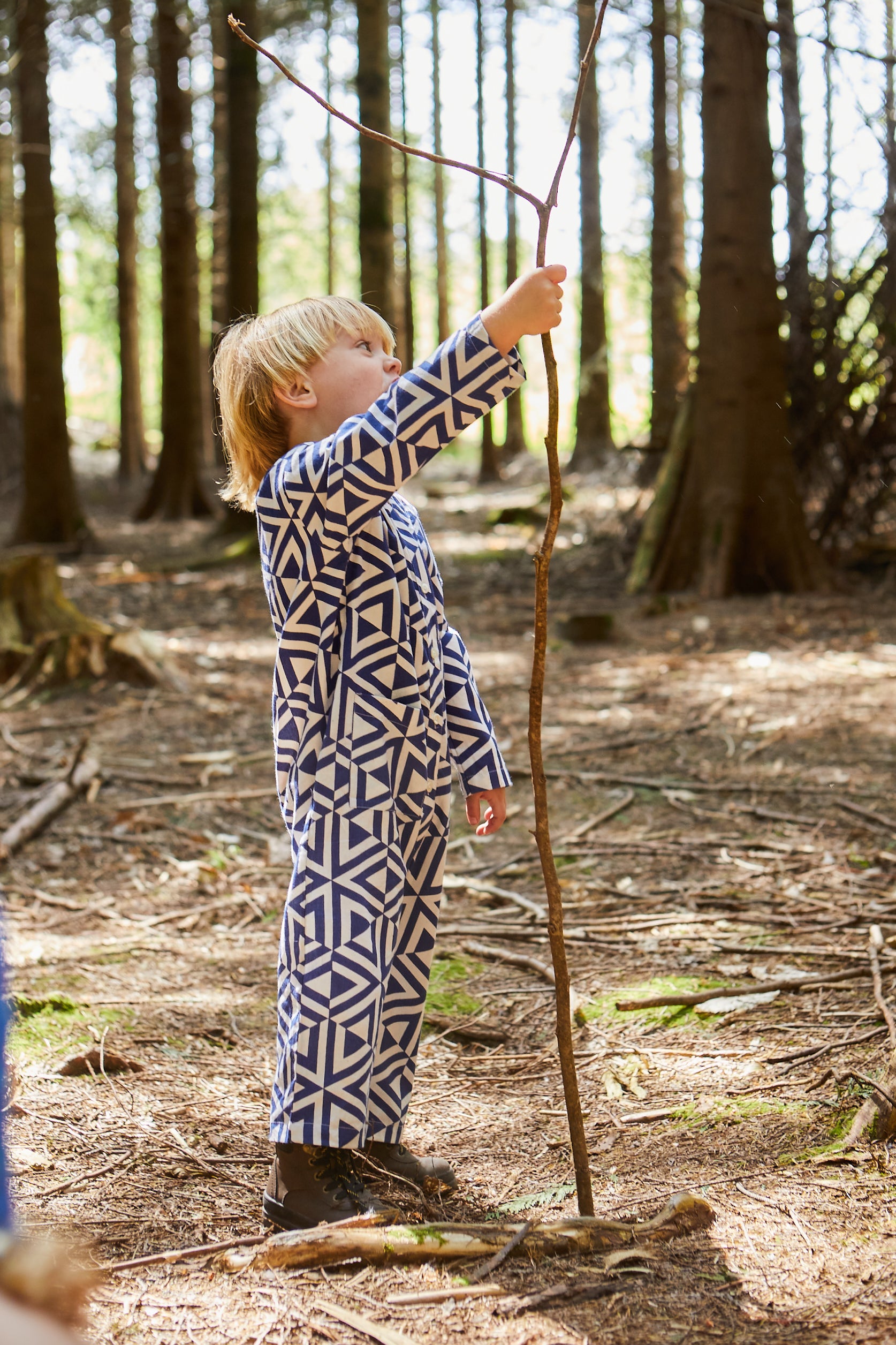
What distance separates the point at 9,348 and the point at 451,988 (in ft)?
68.6

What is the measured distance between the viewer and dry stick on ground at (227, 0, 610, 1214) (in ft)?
5.36

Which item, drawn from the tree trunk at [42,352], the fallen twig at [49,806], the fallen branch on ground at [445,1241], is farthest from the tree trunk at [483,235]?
the fallen branch on ground at [445,1241]

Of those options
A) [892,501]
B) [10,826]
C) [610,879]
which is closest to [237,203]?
[892,501]

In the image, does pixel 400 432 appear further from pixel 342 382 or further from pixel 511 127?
pixel 511 127

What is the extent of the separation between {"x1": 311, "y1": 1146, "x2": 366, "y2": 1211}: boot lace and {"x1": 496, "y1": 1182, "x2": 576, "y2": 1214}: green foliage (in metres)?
0.25

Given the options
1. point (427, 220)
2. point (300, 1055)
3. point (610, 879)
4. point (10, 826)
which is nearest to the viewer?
point (300, 1055)

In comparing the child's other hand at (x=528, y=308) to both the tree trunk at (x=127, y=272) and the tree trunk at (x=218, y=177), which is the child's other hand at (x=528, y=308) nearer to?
the tree trunk at (x=218, y=177)

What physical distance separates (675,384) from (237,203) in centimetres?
477

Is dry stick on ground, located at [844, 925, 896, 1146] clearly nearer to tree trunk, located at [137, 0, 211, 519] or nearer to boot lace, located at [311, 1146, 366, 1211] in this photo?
boot lace, located at [311, 1146, 366, 1211]

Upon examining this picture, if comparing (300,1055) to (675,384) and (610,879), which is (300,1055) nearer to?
(610,879)

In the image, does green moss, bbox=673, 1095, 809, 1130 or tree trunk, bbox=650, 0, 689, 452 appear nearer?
green moss, bbox=673, 1095, 809, 1130

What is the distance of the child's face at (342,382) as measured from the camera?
2088 mm

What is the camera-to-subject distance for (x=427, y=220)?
31.5 meters

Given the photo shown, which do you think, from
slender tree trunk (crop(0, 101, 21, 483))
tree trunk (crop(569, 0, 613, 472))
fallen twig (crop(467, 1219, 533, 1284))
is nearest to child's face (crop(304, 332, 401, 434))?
fallen twig (crop(467, 1219, 533, 1284))
